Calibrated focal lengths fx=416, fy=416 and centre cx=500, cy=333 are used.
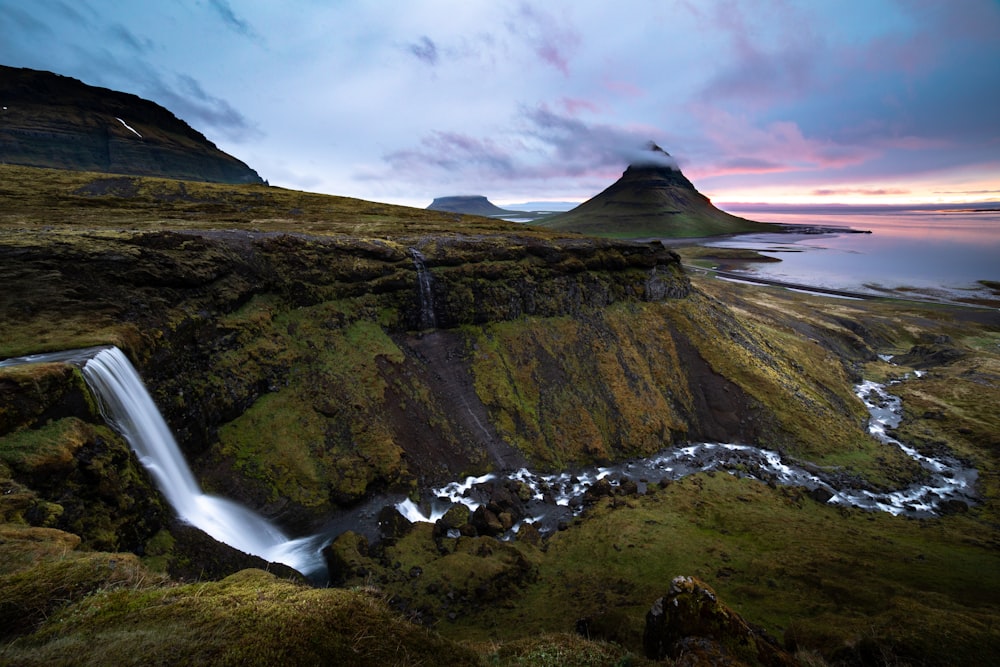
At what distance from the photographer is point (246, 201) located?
56.5 metres

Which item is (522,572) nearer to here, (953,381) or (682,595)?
(682,595)

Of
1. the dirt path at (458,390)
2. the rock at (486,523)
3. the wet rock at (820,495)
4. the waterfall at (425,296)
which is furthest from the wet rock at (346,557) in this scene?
the wet rock at (820,495)

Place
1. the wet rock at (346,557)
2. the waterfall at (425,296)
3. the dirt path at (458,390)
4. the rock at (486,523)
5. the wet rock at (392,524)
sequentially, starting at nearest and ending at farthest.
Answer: the wet rock at (346,557) < the wet rock at (392,524) < the rock at (486,523) < the dirt path at (458,390) < the waterfall at (425,296)

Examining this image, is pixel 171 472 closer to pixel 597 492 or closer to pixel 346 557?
pixel 346 557

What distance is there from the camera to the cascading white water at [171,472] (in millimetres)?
16875

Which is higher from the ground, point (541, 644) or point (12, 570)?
point (12, 570)

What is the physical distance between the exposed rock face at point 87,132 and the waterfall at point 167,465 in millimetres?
147458

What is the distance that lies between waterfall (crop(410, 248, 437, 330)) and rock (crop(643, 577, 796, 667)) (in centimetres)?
2840

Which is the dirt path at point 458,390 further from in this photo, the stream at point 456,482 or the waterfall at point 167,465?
the waterfall at point 167,465

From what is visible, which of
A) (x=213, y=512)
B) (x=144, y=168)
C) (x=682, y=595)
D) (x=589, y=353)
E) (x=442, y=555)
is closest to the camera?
(x=682, y=595)

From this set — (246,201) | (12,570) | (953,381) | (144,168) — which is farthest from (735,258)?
(144,168)

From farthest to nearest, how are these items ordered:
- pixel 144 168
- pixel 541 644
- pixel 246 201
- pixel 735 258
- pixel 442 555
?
pixel 735 258 < pixel 144 168 < pixel 246 201 < pixel 442 555 < pixel 541 644

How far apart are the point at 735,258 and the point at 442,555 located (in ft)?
616

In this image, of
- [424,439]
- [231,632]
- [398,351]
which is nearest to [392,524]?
[424,439]
